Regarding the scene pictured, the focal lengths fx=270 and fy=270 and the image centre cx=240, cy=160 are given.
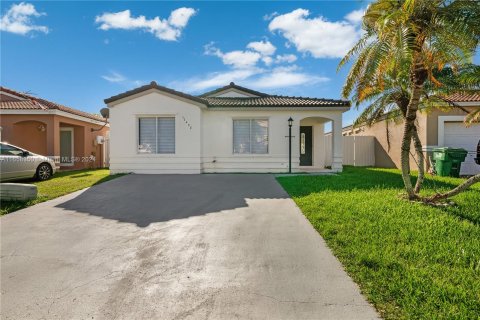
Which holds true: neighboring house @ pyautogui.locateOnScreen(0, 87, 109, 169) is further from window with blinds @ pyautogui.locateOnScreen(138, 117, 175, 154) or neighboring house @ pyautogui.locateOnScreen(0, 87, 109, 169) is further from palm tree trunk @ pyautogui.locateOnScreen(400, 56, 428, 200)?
palm tree trunk @ pyautogui.locateOnScreen(400, 56, 428, 200)

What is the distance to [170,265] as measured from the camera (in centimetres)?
374

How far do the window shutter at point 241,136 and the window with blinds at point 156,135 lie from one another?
3064mm

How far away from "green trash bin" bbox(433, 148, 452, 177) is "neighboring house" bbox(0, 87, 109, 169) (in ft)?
64.3

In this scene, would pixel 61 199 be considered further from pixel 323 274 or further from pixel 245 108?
pixel 245 108

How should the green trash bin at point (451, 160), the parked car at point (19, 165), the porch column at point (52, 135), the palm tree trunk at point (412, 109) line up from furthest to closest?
the porch column at point (52, 135), the green trash bin at point (451, 160), the parked car at point (19, 165), the palm tree trunk at point (412, 109)

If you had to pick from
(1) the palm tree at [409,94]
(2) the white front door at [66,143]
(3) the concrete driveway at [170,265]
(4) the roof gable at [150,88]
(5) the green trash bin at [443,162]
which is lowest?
(3) the concrete driveway at [170,265]

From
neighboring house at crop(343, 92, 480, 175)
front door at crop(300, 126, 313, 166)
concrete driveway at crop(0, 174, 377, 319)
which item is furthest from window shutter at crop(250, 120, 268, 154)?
concrete driveway at crop(0, 174, 377, 319)

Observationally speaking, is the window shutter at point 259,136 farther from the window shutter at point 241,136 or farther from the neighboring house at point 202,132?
the window shutter at point 241,136

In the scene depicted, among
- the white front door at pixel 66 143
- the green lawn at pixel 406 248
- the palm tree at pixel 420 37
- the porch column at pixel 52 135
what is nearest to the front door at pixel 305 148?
the green lawn at pixel 406 248

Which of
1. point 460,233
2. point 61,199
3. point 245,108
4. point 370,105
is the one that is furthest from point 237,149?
point 460,233

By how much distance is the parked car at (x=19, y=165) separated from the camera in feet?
34.8

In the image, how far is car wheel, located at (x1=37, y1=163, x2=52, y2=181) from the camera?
1185 centimetres

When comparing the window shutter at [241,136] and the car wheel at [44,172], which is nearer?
the car wheel at [44,172]

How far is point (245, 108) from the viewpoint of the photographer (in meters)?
13.3
